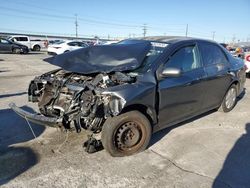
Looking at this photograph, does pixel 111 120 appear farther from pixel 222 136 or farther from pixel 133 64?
pixel 222 136

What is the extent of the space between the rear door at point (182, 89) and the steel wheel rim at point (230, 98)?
143 centimetres

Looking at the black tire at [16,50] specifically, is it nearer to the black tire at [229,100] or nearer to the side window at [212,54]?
the black tire at [229,100]

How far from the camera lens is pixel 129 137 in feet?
12.9

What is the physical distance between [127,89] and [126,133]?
67 centimetres

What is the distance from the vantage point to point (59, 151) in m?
4.05

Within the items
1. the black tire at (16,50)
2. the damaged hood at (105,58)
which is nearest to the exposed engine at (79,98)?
the damaged hood at (105,58)

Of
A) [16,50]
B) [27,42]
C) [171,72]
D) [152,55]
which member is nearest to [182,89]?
[171,72]

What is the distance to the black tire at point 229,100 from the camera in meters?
6.02

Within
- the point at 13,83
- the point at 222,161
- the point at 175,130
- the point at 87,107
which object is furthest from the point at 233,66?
the point at 13,83

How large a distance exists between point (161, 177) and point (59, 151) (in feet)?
5.22

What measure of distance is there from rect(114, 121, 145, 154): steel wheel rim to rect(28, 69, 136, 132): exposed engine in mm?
302

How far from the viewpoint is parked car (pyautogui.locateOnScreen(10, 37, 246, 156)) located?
144 inches

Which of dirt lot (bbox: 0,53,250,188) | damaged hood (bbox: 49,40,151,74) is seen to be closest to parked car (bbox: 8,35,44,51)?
dirt lot (bbox: 0,53,250,188)

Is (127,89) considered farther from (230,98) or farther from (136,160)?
(230,98)
